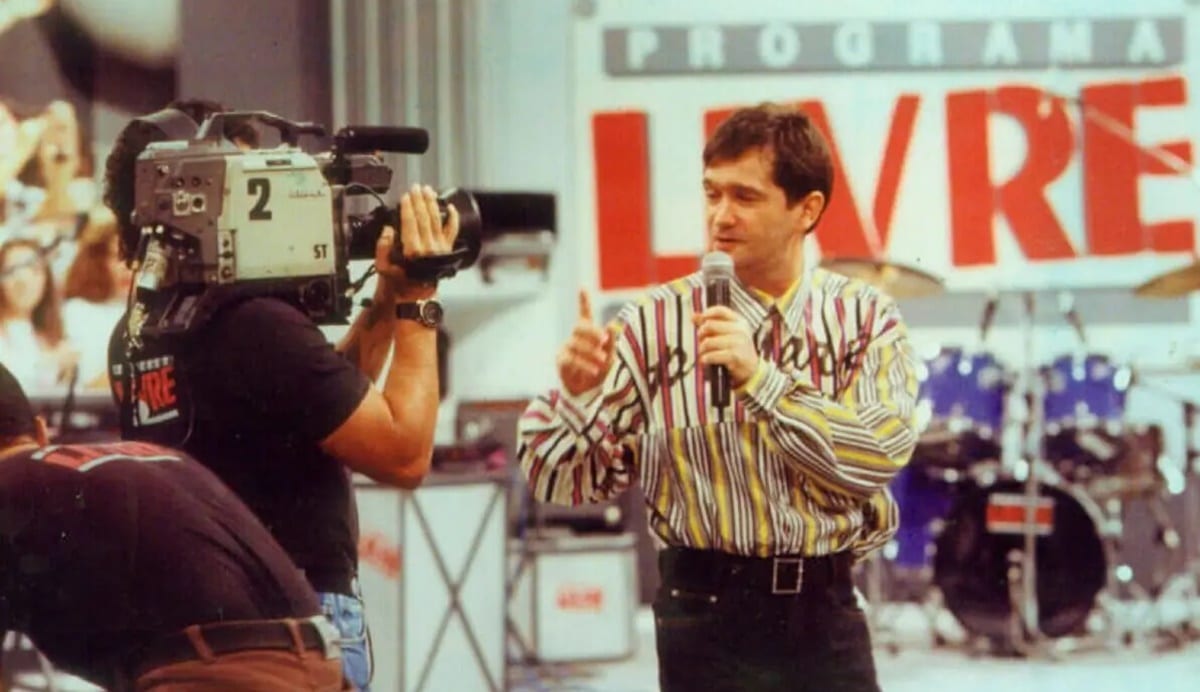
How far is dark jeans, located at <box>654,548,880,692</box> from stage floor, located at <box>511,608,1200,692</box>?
2.63 m

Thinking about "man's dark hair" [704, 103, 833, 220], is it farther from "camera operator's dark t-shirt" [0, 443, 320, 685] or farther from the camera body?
"camera operator's dark t-shirt" [0, 443, 320, 685]

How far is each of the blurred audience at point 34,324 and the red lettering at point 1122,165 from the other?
3.43 metres

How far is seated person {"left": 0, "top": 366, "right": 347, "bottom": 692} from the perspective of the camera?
1.33 m

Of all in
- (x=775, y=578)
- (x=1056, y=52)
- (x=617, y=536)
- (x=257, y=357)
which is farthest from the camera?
(x=1056, y=52)

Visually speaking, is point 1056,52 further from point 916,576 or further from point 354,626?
point 354,626

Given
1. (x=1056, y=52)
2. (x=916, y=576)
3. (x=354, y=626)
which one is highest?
(x=1056, y=52)

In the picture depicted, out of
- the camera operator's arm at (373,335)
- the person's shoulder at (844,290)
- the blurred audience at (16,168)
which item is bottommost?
the camera operator's arm at (373,335)

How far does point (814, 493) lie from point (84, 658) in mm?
848

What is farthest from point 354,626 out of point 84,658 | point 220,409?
point 84,658

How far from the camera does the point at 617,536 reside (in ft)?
16.3

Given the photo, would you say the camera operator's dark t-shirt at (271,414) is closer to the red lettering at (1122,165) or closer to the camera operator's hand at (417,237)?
the camera operator's hand at (417,237)

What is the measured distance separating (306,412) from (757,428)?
52 cm

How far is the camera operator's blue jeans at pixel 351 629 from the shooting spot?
5.87ft

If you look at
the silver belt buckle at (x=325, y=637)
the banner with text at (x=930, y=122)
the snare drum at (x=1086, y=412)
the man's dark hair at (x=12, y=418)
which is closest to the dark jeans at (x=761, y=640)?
the silver belt buckle at (x=325, y=637)
